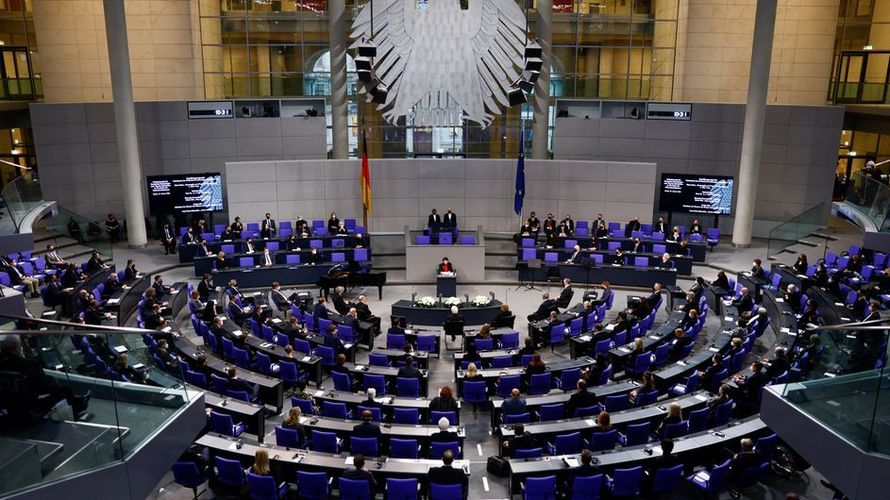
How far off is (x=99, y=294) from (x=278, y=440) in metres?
9.93

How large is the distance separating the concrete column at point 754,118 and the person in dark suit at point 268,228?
17132 millimetres

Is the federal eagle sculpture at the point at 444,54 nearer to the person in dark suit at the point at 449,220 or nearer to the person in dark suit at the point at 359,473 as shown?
the person in dark suit at the point at 449,220

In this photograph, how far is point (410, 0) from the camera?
23.9 metres

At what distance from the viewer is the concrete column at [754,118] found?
2405 centimetres

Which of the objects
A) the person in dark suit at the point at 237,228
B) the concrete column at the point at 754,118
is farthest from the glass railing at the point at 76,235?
the concrete column at the point at 754,118

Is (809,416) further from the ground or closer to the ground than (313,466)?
further from the ground

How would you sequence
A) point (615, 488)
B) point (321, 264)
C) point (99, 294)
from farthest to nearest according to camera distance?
point (321, 264)
point (99, 294)
point (615, 488)

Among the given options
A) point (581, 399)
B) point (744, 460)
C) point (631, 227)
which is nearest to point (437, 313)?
point (581, 399)

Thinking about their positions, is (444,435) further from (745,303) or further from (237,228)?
(237,228)

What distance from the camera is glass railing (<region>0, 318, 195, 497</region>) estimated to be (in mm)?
6203

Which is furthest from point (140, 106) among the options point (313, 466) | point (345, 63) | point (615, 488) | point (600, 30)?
Result: point (615, 488)

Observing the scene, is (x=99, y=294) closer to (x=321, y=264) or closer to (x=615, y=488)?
(x=321, y=264)

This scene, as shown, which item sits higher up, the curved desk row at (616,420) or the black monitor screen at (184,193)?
the black monitor screen at (184,193)

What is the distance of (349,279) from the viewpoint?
20.7 metres
